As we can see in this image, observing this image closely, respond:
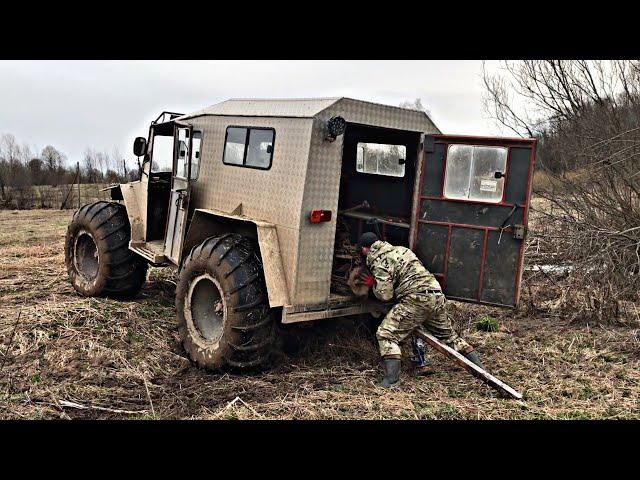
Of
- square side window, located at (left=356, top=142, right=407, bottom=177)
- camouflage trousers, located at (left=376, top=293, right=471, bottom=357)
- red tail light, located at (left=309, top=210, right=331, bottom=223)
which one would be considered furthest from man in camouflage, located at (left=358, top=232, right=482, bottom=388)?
square side window, located at (left=356, top=142, right=407, bottom=177)

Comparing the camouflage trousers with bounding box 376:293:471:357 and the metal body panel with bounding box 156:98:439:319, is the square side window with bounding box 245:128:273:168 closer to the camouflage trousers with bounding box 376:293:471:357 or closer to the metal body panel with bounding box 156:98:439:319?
the metal body panel with bounding box 156:98:439:319

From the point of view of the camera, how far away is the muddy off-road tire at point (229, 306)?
5.34 meters

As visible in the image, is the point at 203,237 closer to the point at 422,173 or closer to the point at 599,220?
the point at 422,173

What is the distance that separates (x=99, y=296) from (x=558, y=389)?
5.70m

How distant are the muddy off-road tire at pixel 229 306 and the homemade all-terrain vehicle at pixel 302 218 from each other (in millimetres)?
11

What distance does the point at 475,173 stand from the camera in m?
5.64

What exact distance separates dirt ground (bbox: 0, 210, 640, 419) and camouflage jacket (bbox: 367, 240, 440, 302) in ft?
2.90

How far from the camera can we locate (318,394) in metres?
5.09

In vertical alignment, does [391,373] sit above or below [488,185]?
below

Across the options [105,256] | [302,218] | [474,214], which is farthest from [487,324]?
[105,256]

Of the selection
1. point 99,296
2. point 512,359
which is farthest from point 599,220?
point 99,296

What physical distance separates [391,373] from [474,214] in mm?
1742

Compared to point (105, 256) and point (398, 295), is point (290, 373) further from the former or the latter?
point (105, 256)

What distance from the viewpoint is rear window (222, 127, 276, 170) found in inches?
222
